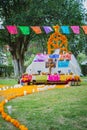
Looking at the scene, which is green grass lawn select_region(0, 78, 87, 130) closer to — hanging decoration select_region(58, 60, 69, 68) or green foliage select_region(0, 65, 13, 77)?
hanging decoration select_region(58, 60, 69, 68)

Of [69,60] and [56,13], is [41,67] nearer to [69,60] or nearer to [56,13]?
[69,60]

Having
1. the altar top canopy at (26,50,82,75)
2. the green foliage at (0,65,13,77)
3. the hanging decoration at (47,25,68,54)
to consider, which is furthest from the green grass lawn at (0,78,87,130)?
the green foliage at (0,65,13,77)

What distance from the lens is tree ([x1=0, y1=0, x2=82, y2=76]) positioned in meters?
26.4

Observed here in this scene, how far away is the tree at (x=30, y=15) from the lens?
86.5 feet

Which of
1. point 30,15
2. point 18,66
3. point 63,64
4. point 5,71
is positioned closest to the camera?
point 63,64

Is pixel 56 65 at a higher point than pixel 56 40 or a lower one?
lower

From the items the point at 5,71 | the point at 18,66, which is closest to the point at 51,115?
the point at 18,66

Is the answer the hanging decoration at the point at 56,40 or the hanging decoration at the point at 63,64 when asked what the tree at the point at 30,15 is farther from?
the hanging decoration at the point at 63,64

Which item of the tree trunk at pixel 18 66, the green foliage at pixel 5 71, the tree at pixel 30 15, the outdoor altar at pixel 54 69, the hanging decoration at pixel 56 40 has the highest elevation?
the tree at pixel 30 15

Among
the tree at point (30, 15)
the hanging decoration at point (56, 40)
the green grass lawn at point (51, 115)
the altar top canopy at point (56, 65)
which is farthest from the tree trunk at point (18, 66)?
the green grass lawn at point (51, 115)

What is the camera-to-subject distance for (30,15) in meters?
26.3

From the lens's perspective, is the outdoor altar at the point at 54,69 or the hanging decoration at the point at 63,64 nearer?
the outdoor altar at the point at 54,69

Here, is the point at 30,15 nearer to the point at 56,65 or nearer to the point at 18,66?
the point at 18,66

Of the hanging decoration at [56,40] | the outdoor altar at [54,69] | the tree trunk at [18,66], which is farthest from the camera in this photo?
the tree trunk at [18,66]
